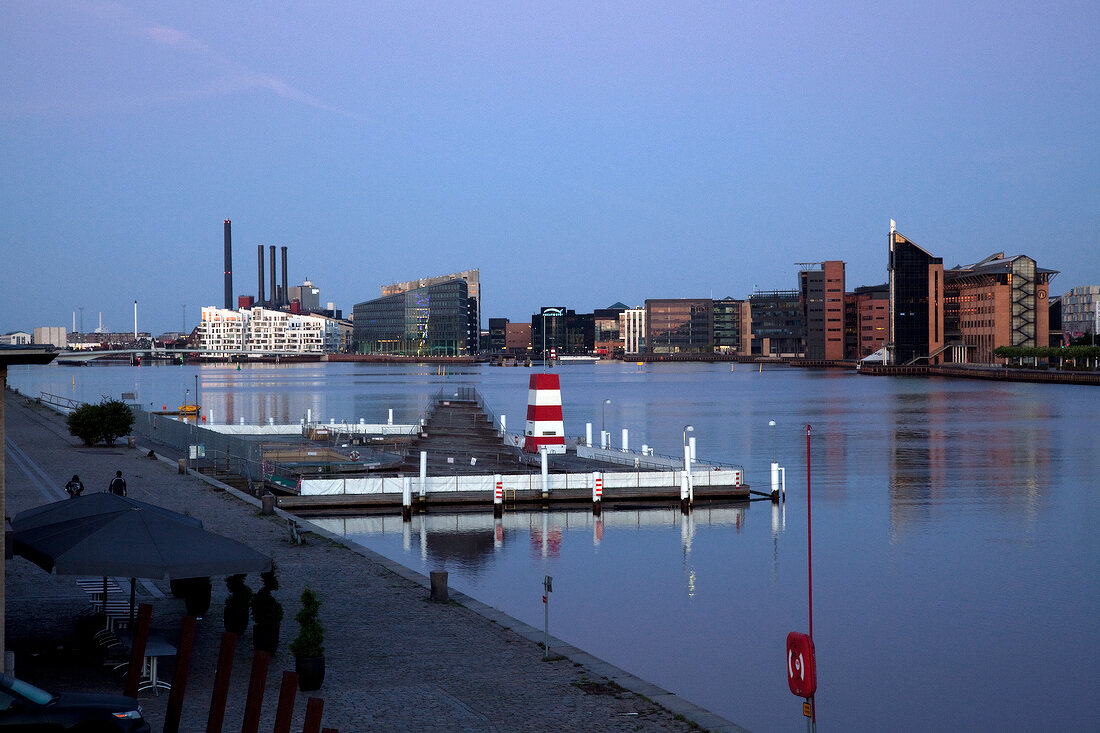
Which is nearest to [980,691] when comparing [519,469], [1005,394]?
[519,469]

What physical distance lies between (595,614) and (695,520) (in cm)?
1238

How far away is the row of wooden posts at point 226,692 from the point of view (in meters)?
8.89

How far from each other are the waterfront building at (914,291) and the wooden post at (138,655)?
19342 centimetres

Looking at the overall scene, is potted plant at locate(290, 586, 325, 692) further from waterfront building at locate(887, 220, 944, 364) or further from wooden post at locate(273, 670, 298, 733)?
waterfront building at locate(887, 220, 944, 364)

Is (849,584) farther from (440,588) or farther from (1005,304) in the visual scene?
(1005,304)

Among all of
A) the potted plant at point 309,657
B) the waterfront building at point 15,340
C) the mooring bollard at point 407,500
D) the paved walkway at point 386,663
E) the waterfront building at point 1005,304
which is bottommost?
the mooring bollard at point 407,500

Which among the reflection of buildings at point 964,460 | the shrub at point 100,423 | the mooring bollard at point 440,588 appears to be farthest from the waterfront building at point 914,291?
the mooring bollard at point 440,588

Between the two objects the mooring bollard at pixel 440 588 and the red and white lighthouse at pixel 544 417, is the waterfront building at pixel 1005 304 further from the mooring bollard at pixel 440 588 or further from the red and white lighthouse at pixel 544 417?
the mooring bollard at pixel 440 588

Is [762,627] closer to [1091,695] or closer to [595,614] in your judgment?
[595,614]

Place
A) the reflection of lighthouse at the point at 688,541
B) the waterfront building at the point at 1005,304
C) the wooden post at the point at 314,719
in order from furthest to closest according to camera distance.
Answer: the waterfront building at the point at 1005,304, the reflection of lighthouse at the point at 688,541, the wooden post at the point at 314,719

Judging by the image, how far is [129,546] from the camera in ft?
39.1

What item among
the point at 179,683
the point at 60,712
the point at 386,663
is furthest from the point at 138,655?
the point at 386,663

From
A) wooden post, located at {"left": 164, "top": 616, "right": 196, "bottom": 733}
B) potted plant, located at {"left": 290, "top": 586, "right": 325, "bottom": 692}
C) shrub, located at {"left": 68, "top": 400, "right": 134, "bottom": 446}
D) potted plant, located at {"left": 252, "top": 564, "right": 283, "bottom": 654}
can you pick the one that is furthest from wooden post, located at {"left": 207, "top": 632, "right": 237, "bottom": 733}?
shrub, located at {"left": 68, "top": 400, "right": 134, "bottom": 446}

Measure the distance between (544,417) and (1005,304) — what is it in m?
163
